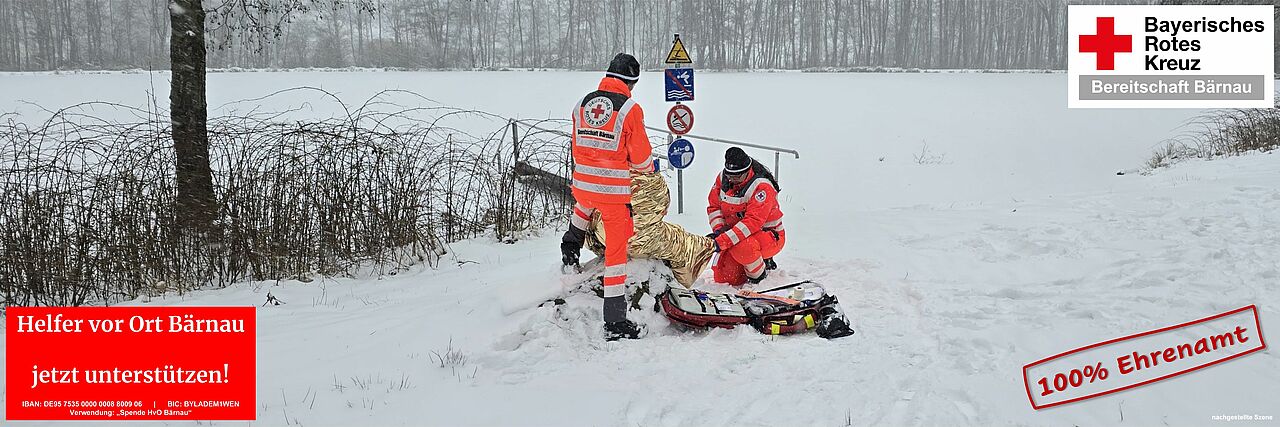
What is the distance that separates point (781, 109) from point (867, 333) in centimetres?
2039

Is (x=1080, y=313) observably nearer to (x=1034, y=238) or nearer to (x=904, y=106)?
(x=1034, y=238)

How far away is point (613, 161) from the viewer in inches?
151

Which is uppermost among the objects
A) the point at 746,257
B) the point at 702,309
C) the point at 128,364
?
the point at 746,257

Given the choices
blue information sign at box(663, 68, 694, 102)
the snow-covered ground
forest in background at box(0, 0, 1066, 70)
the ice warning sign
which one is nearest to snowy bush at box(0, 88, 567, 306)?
the snow-covered ground

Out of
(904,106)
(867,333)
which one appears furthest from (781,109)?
(867,333)

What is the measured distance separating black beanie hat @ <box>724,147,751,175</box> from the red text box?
307 centimetres

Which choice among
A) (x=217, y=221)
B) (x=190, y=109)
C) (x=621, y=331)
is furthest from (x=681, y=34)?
(x=621, y=331)

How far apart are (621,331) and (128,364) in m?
2.50

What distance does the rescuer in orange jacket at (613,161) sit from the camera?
12.5 ft

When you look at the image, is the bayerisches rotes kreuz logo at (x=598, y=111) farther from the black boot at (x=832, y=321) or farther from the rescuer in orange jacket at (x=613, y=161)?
the black boot at (x=832, y=321)

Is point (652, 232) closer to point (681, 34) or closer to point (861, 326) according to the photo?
point (861, 326)

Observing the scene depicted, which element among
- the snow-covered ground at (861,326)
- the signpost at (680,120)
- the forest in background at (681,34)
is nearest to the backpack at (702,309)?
the snow-covered ground at (861,326)

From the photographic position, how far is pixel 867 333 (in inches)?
157

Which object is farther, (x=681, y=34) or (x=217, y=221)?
(x=681, y=34)
